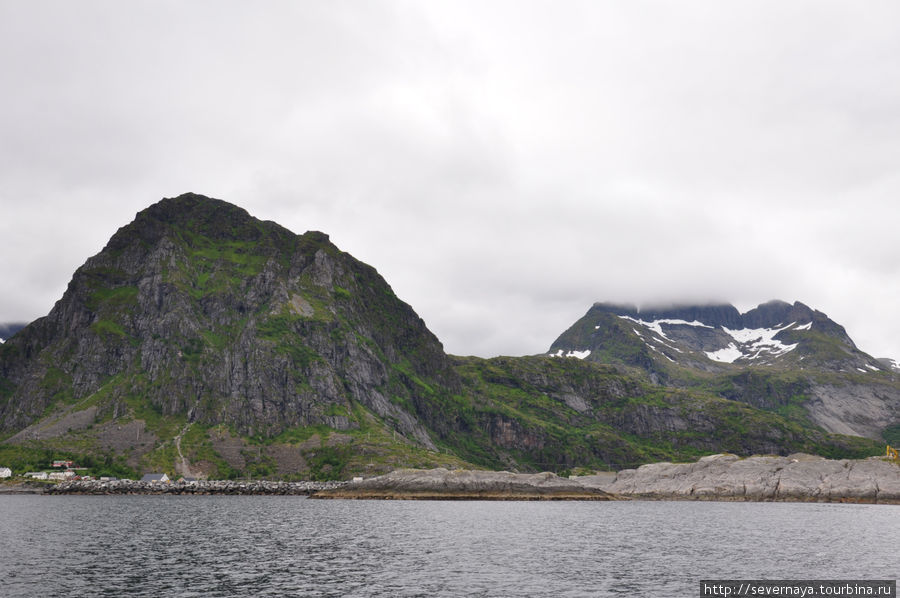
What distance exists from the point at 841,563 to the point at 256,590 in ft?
207

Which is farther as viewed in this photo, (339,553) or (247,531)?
(247,531)

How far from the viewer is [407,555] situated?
73.5 metres

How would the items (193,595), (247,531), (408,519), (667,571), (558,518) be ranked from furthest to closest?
(558,518) → (408,519) → (247,531) → (667,571) → (193,595)

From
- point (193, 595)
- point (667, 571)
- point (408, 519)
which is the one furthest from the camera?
point (408, 519)

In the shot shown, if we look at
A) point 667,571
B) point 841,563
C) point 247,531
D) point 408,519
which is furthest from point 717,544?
point 247,531

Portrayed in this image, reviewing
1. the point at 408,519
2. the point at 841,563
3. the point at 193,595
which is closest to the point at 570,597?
the point at 193,595

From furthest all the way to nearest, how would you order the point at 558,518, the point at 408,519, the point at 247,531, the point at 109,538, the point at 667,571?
the point at 558,518, the point at 408,519, the point at 247,531, the point at 109,538, the point at 667,571

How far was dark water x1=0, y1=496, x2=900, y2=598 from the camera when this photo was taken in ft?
178

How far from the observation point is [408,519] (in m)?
128

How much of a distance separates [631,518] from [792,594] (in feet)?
317

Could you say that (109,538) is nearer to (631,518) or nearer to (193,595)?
(193,595)

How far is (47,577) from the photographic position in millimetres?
56031

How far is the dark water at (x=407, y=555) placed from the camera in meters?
54.3

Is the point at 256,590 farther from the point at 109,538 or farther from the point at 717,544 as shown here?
the point at 717,544
